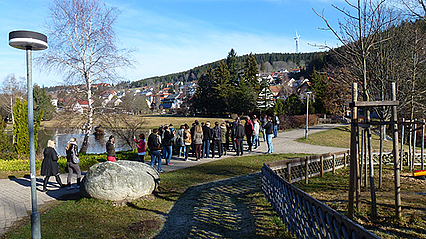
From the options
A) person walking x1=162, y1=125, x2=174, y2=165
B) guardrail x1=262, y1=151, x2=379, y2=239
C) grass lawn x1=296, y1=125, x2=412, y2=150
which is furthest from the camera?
grass lawn x1=296, y1=125, x2=412, y2=150

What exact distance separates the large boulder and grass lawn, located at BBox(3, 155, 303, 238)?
8.8 inches

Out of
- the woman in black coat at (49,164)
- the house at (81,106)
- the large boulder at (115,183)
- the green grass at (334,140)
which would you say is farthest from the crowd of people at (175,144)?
the green grass at (334,140)

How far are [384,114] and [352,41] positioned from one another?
4.83 m

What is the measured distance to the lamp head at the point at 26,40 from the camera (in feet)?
16.3

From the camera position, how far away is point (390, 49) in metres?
10.9

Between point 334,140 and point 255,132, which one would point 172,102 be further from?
point 255,132

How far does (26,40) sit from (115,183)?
13.4 ft

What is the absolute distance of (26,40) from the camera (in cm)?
502

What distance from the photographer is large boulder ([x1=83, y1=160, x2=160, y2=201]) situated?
7.61m

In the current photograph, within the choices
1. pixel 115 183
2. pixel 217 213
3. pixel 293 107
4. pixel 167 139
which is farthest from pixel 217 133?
pixel 293 107

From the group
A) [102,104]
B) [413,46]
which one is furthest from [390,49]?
[102,104]

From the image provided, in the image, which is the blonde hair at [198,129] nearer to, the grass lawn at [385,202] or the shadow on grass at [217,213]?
the shadow on grass at [217,213]

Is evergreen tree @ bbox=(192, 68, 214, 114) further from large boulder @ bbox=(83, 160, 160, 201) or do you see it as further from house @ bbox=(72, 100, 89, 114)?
large boulder @ bbox=(83, 160, 160, 201)

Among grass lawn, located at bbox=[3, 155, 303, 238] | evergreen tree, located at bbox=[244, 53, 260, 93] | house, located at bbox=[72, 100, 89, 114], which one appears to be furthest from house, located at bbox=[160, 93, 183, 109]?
grass lawn, located at bbox=[3, 155, 303, 238]
